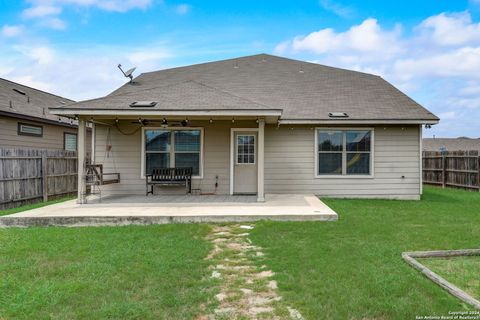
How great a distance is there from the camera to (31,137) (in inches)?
477

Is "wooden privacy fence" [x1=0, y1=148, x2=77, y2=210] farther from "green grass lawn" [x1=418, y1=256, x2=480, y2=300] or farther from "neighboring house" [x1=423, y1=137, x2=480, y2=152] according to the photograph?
"neighboring house" [x1=423, y1=137, x2=480, y2=152]

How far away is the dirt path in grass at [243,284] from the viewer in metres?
2.95

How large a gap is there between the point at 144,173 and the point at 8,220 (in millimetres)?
4043

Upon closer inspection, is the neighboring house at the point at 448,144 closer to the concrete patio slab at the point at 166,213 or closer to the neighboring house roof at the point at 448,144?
the neighboring house roof at the point at 448,144

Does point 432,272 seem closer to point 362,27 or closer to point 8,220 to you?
point 8,220

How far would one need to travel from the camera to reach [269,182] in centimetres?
1058

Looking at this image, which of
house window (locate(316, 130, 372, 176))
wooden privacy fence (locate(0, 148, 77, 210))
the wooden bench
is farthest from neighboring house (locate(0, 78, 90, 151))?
house window (locate(316, 130, 372, 176))

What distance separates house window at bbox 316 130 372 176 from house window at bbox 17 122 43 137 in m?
9.04

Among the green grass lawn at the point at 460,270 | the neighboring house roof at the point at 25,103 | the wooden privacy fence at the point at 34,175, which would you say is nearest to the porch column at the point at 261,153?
the green grass lawn at the point at 460,270

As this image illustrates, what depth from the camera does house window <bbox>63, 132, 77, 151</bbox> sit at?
1405 cm

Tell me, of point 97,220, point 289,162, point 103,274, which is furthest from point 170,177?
point 103,274

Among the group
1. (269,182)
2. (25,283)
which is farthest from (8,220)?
(269,182)

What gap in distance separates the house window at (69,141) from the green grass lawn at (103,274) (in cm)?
865
